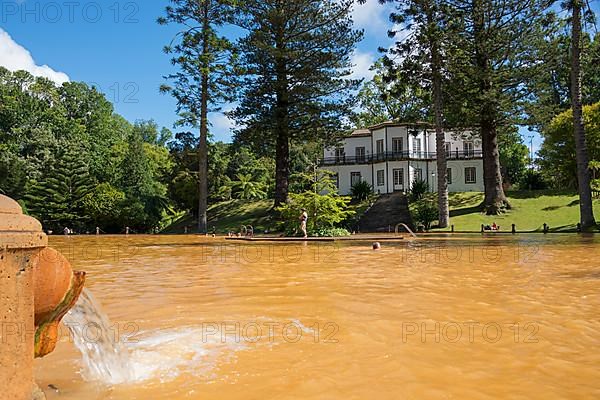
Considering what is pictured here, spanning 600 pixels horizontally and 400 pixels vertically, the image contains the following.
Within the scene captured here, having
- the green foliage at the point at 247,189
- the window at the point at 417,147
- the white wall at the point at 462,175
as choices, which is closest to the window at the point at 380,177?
the window at the point at 417,147

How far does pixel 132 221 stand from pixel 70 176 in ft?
20.5

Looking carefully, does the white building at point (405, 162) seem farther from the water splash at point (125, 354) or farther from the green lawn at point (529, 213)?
the water splash at point (125, 354)

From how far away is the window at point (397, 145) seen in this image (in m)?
46.7

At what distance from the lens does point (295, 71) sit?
31219mm

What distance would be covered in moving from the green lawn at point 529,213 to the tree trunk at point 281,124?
433 inches

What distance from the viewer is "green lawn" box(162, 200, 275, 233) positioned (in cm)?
3344

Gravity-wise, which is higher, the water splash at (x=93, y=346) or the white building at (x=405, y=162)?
the white building at (x=405, y=162)

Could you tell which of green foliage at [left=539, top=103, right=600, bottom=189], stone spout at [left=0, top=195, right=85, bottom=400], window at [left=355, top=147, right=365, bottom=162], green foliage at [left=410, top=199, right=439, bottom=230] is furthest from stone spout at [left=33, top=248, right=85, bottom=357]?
window at [left=355, top=147, right=365, bottom=162]

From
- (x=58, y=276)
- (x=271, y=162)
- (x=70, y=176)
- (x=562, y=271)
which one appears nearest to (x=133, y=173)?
(x=70, y=176)

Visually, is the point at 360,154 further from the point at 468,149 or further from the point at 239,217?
the point at 239,217

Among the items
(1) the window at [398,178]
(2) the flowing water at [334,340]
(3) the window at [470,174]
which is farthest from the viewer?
(1) the window at [398,178]

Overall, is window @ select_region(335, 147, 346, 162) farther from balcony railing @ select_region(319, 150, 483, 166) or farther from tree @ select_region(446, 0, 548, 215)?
tree @ select_region(446, 0, 548, 215)

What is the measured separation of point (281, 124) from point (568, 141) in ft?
65.0

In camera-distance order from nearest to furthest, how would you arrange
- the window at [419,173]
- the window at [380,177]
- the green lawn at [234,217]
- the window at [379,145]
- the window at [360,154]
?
the green lawn at [234,217] < the window at [419,173] < the window at [380,177] < the window at [379,145] < the window at [360,154]
